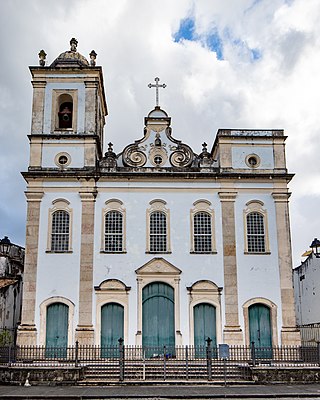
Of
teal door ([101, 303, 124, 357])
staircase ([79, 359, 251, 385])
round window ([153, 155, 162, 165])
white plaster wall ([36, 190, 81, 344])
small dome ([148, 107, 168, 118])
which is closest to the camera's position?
staircase ([79, 359, 251, 385])

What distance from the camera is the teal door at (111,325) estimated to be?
22469mm

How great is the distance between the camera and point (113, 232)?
23.9 metres

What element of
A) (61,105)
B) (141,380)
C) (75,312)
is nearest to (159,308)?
(75,312)

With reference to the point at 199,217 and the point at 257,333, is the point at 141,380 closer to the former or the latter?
the point at 257,333

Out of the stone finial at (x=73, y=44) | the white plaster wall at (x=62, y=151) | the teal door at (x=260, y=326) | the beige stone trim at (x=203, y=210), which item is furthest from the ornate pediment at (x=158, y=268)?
the stone finial at (x=73, y=44)

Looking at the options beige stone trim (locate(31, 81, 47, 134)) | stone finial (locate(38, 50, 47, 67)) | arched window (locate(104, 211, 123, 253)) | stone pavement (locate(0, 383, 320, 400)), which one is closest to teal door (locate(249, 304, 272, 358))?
stone pavement (locate(0, 383, 320, 400))

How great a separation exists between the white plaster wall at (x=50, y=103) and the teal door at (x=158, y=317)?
26.5 ft

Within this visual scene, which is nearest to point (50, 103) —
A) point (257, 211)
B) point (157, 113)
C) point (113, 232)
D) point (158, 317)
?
point (157, 113)

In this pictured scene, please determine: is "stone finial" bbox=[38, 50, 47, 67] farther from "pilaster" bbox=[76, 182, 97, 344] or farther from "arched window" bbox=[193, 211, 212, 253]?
"arched window" bbox=[193, 211, 212, 253]

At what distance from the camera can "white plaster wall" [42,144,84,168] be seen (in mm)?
24547

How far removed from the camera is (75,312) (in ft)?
74.3

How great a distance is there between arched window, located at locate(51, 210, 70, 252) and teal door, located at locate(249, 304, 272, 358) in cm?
848

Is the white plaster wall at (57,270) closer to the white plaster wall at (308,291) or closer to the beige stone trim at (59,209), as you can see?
the beige stone trim at (59,209)

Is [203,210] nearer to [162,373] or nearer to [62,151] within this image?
[62,151]
